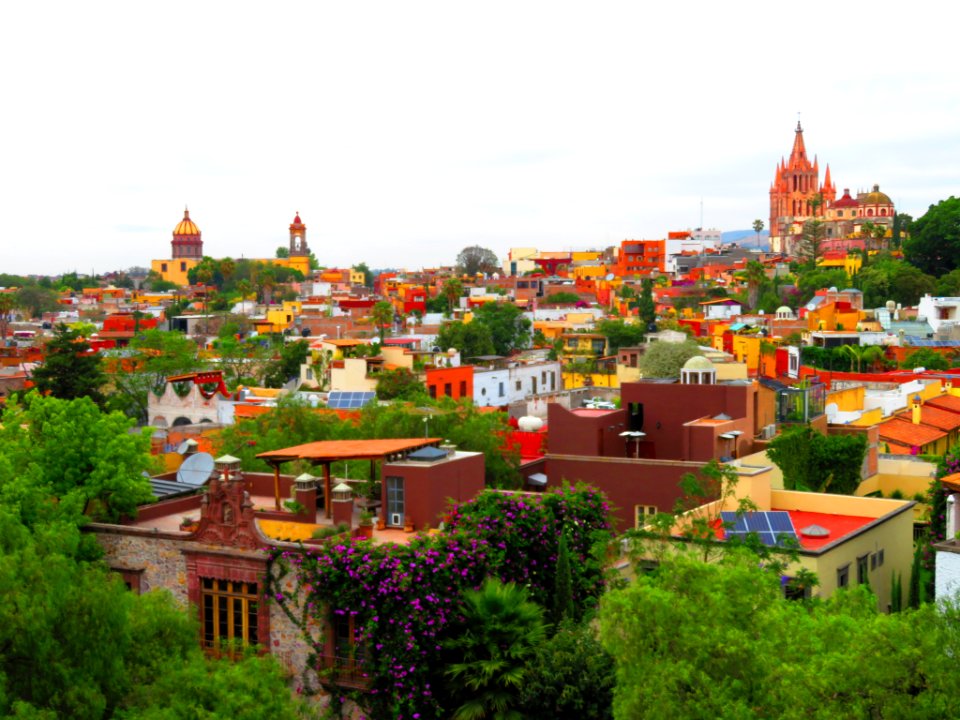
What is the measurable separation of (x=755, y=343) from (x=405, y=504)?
48.6m

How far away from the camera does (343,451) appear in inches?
736

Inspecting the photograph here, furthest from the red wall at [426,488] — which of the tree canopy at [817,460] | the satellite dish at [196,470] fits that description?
the tree canopy at [817,460]

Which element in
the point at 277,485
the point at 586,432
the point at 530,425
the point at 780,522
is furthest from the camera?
the point at 530,425

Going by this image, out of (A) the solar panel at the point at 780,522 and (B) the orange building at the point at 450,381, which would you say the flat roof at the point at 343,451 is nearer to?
(A) the solar panel at the point at 780,522

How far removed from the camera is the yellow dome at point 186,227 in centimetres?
17362

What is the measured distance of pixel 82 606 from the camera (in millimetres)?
14367

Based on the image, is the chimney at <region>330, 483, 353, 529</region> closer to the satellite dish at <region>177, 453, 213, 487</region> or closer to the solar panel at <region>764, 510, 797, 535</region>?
the satellite dish at <region>177, 453, 213, 487</region>

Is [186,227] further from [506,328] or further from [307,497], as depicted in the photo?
[307,497]

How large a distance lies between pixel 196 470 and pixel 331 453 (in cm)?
362

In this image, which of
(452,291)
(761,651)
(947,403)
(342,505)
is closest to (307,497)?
(342,505)

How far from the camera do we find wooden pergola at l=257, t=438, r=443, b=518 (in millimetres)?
18250

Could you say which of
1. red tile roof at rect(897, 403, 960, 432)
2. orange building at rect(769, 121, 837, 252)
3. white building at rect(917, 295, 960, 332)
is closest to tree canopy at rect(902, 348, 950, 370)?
white building at rect(917, 295, 960, 332)

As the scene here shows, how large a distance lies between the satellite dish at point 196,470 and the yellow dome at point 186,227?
157m

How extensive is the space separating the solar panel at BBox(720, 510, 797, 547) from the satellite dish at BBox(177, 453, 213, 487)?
8.32 m
